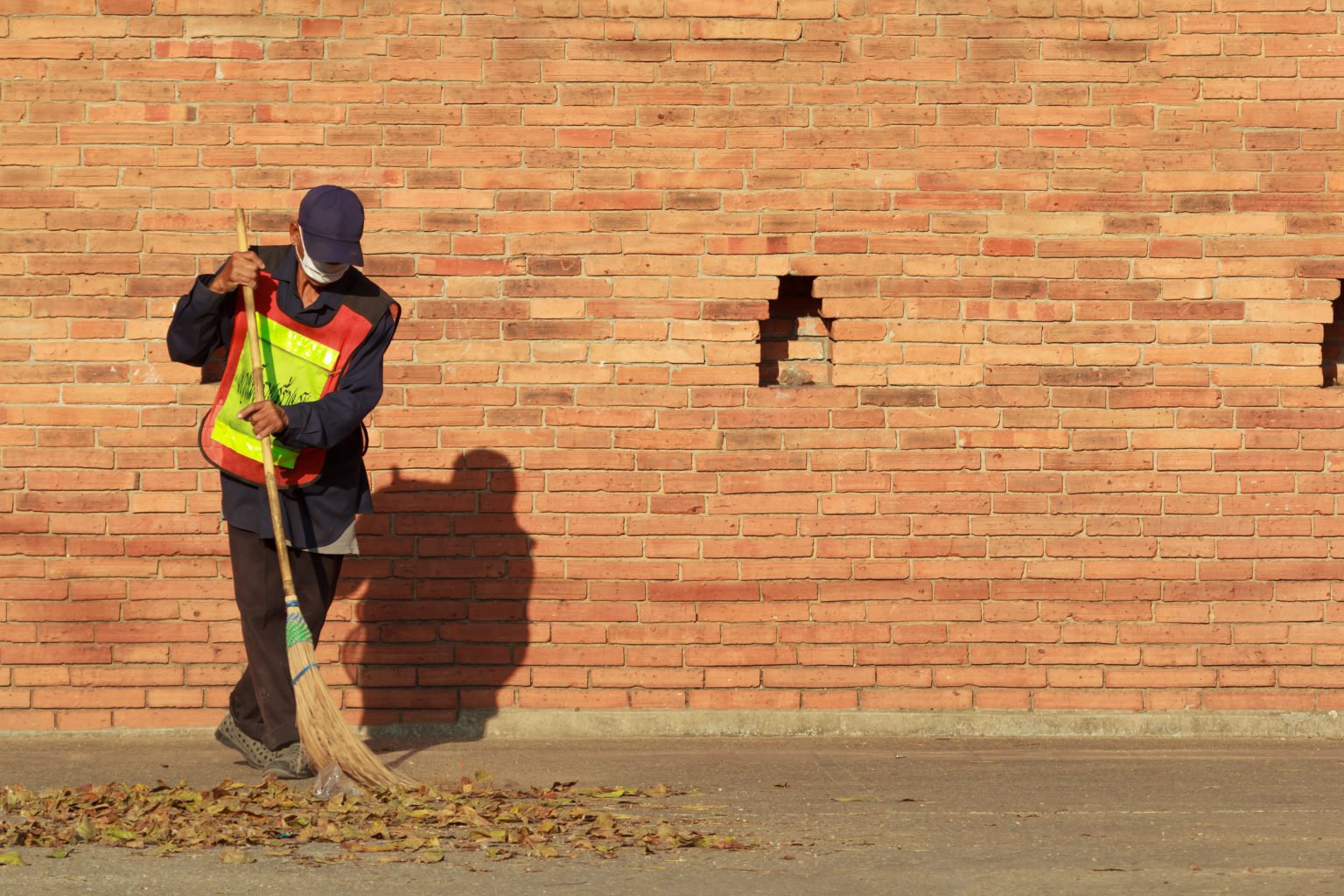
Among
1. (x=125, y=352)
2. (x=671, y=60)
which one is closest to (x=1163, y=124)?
(x=671, y=60)

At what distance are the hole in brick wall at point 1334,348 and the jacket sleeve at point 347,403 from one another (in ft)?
12.7

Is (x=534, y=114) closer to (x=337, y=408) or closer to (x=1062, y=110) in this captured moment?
(x=337, y=408)

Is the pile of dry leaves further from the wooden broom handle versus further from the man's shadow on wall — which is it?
the man's shadow on wall

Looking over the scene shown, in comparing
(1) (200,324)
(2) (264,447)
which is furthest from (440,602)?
(1) (200,324)

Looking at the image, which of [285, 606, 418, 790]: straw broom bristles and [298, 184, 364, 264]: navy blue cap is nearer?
[285, 606, 418, 790]: straw broom bristles

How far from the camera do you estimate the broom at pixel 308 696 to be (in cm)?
569

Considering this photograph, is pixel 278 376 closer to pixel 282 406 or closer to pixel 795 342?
pixel 282 406

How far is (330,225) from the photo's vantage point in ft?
19.3

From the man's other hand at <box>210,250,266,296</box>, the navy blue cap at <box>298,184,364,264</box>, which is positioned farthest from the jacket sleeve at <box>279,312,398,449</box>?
the man's other hand at <box>210,250,266,296</box>

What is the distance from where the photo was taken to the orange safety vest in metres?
6.06

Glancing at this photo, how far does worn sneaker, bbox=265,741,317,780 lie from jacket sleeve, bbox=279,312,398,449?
106 cm

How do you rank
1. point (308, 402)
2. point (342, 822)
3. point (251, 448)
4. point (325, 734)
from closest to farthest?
point (342, 822)
point (325, 734)
point (308, 402)
point (251, 448)

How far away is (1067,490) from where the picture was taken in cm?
700

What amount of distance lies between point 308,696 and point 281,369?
3.80 feet
